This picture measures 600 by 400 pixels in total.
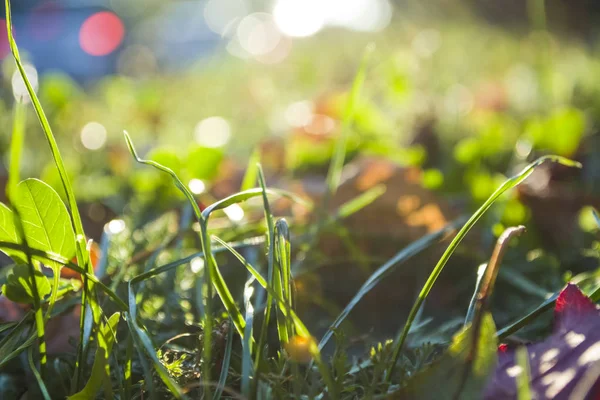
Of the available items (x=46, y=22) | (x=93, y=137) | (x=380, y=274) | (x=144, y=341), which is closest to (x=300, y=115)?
(x=93, y=137)

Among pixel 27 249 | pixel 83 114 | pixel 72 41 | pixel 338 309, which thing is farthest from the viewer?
pixel 72 41

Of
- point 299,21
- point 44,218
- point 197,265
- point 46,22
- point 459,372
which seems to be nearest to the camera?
point 459,372

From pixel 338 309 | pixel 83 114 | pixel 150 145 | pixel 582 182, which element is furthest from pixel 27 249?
pixel 83 114

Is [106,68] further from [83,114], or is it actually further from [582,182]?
[582,182]

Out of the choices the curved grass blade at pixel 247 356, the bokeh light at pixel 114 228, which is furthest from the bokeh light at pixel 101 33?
the curved grass blade at pixel 247 356

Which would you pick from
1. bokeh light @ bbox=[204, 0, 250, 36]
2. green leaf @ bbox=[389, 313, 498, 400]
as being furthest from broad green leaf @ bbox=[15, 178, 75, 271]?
bokeh light @ bbox=[204, 0, 250, 36]

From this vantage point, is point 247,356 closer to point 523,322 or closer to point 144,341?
point 144,341
